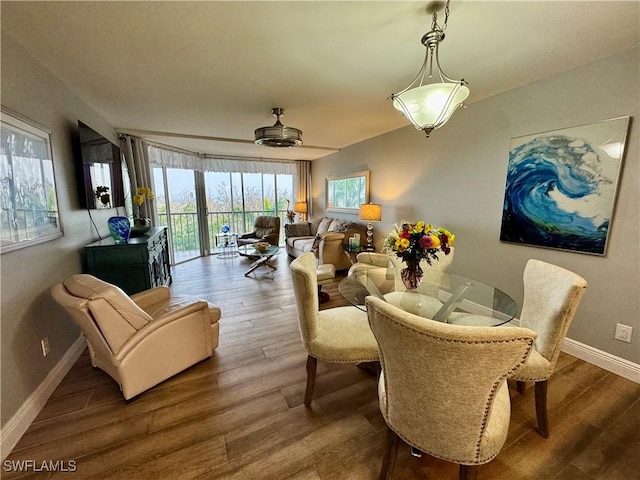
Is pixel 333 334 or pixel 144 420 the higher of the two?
pixel 333 334

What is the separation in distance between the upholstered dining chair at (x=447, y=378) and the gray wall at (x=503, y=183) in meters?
1.78

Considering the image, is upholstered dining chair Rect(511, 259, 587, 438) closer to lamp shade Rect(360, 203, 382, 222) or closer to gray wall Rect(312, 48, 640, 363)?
gray wall Rect(312, 48, 640, 363)

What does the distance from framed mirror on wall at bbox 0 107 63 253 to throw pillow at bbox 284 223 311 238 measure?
411 cm

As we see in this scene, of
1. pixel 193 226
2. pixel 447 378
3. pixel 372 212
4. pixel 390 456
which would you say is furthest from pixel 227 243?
pixel 447 378

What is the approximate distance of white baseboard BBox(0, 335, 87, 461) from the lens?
1.38 meters

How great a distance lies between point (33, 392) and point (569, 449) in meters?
3.19

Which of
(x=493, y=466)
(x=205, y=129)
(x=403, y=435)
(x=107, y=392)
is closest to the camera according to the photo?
(x=403, y=435)

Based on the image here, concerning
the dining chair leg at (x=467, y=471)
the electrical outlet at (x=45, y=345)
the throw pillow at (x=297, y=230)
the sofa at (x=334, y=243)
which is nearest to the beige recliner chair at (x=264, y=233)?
the throw pillow at (x=297, y=230)

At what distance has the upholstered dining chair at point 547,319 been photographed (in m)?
1.30

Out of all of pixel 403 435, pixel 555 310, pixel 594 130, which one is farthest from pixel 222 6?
pixel 594 130

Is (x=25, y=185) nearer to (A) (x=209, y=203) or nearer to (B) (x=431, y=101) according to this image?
(B) (x=431, y=101)

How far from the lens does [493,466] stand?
130 cm

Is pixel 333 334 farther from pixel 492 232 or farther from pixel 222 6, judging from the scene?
pixel 492 232

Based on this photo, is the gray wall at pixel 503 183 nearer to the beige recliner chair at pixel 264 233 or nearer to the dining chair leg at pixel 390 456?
the dining chair leg at pixel 390 456
